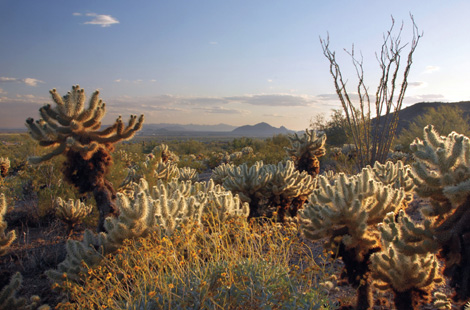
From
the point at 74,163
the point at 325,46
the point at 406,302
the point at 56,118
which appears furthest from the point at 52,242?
the point at 325,46

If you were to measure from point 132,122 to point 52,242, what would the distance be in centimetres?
251

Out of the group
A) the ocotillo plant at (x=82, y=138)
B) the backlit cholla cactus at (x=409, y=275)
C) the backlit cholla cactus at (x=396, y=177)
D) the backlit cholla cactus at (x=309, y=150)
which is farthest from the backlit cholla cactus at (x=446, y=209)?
the backlit cholla cactus at (x=309, y=150)

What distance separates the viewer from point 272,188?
6.39 meters

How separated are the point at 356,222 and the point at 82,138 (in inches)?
160

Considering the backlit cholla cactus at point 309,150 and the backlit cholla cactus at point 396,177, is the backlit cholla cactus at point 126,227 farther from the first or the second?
the backlit cholla cactus at point 309,150

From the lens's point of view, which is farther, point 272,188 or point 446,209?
point 272,188

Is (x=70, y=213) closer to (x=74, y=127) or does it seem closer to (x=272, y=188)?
(x=74, y=127)

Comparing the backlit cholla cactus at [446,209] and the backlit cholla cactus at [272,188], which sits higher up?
the backlit cholla cactus at [446,209]

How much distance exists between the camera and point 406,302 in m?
3.21

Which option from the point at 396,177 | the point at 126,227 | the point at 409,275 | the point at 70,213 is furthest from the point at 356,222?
the point at 70,213

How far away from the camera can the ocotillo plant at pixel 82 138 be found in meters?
5.02

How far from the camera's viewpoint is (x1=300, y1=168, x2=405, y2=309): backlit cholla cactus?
3.43 metres

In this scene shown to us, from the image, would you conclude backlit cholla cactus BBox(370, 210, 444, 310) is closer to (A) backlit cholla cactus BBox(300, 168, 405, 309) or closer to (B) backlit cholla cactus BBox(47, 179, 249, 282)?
(A) backlit cholla cactus BBox(300, 168, 405, 309)

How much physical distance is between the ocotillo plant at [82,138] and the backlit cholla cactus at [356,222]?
3231 mm
